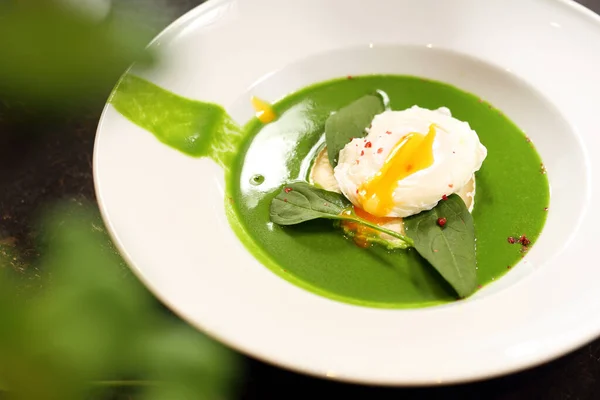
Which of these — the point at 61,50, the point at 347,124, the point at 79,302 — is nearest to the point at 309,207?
the point at 347,124

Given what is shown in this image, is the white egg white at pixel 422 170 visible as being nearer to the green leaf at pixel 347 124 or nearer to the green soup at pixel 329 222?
the green leaf at pixel 347 124

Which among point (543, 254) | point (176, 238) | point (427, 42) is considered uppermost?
point (427, 42)

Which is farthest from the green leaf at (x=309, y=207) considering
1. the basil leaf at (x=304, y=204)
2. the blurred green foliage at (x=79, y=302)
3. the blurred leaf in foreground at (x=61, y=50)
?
the blurred leaf in foreground at (x=61, y=50)

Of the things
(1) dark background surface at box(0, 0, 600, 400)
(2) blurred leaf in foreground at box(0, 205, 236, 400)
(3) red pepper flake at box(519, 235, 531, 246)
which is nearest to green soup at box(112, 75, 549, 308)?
(3) red pepper flake at box(519, 235, 531, 246)

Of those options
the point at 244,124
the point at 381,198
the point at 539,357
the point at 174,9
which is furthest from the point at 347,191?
the point at 174,9

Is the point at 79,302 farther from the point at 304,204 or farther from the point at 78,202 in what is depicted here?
the point at 78,202

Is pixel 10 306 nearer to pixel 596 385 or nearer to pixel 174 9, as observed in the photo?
pixel 596 385
